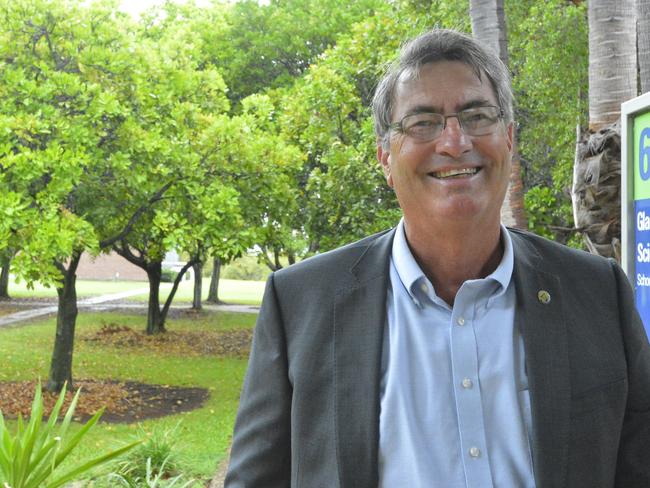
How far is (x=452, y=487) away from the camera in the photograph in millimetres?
1800

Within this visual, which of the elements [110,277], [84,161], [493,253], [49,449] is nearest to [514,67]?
[84,161]

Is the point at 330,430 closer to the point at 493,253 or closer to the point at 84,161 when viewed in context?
the point at 493,253

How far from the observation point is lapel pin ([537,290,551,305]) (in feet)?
6.30

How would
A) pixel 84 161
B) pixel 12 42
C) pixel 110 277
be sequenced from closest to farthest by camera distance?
pixel 84 161 < pixel 12 42 < pixel 110 277

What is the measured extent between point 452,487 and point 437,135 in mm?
735

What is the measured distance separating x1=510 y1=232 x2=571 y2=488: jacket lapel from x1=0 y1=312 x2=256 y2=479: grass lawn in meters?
6.78

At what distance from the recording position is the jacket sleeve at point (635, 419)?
190 cm

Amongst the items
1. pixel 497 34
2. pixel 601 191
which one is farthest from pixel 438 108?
pixel 497 34

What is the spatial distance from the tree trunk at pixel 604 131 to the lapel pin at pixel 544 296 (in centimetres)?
341

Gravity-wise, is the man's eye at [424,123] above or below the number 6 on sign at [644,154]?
below

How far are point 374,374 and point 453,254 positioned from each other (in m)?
0.32

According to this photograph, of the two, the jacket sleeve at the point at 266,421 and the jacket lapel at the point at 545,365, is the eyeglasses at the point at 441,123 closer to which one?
the jacket lapel at the point at 545,365

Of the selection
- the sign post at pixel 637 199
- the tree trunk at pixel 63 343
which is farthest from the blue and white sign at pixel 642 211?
the tree trunk at pixel 63 343

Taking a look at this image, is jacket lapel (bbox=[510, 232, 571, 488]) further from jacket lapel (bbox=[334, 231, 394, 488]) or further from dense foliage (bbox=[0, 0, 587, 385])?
dense foliage (bbox=[0, 0, 587, 385])
